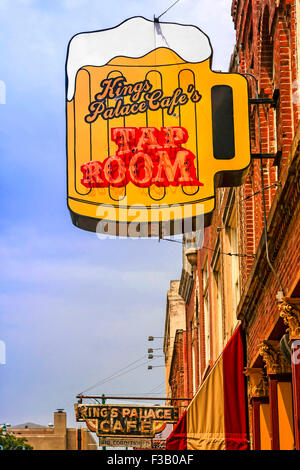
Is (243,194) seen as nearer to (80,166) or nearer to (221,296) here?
(80,166)

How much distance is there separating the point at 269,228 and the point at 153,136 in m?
2.18

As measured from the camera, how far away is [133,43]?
42.6 feet

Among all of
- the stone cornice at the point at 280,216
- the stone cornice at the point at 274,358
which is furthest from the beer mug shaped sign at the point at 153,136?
the stone cornice at the point at 274,358

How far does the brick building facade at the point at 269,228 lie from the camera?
10.7 meters

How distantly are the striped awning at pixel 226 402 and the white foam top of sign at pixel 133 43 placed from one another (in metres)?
5.87

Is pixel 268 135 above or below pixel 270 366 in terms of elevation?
above

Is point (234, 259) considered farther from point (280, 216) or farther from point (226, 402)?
point (280, 216)

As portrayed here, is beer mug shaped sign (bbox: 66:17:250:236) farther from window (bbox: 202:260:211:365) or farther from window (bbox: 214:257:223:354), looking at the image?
window (bbox: 202:260:211:365)

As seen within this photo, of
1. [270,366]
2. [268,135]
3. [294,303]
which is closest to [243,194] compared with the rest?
[268,135]

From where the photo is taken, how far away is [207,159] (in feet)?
39.7

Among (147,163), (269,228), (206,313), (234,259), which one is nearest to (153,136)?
(147,163)

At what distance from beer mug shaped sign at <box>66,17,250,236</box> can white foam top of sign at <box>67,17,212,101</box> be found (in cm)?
2
